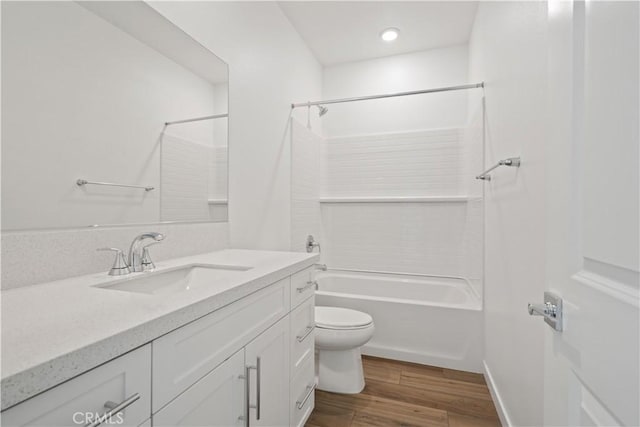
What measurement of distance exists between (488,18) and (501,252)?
61.2 inches

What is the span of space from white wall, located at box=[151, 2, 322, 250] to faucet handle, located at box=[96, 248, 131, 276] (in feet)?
2.48

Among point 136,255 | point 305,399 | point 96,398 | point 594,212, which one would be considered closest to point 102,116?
point 136,255

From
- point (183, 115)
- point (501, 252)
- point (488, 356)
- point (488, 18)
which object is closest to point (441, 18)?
point (488, 18)

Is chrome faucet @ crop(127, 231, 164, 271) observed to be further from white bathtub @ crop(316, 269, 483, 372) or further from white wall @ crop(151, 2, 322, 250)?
white bathtub @ crop(316, 269, 483, 372)

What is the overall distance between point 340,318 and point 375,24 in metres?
2.45

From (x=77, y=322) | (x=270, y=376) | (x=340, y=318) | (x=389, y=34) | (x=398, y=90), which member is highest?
(x=389, y=34)

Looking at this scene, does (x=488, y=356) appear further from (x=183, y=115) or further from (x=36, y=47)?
(x=36, y=47)

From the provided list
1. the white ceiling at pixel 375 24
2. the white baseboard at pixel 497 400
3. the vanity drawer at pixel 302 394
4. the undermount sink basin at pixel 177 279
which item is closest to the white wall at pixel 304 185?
the white ceiling at pixel 375 24

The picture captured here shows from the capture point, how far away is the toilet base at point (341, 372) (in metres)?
1.85

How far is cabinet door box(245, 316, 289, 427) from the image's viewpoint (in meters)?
0.95

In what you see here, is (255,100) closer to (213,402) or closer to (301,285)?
(301,285)

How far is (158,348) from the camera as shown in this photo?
61 centimetres

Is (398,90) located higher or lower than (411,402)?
higher

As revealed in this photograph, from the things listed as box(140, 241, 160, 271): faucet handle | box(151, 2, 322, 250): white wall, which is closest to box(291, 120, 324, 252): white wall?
box(151, 2, 322, 250): white wall
